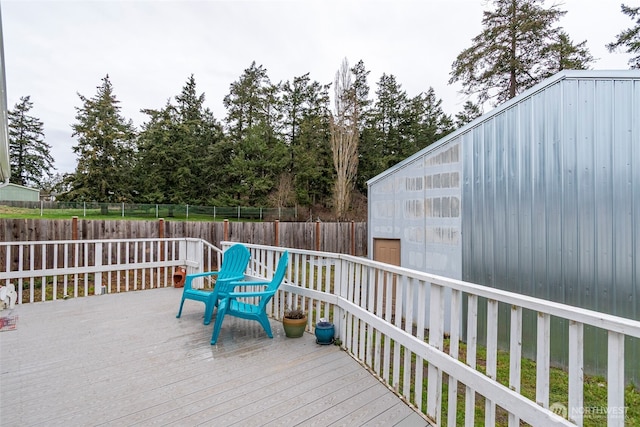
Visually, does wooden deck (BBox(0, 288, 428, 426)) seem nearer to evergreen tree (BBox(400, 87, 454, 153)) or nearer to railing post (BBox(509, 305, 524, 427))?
railing post (BBox(509, 305, 524, 427))

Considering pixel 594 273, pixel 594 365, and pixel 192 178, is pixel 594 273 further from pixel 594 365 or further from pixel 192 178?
pixel 192 178

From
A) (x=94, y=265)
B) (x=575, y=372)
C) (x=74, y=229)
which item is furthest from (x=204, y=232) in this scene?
(x=575, y=372)

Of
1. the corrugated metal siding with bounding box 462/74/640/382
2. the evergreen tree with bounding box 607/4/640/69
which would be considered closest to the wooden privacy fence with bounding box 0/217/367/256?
the corrugated metal siding with bounding box 462/74/640/382

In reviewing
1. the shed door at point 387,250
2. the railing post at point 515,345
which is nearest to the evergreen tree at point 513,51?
the shed door at point 387,250

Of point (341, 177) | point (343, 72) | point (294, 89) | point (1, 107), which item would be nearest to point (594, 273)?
point (1, 107)

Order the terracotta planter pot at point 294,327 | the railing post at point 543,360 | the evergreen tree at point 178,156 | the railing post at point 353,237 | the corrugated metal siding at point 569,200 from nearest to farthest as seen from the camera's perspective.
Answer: the railing post at point 543,360 → the terracotta planter pot at point 294,327 → the corrugated metal siding at point 569,200 → the railing post at point 353,237 → the evergreen tree at point 178,156

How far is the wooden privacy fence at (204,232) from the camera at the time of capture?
6.64 meters

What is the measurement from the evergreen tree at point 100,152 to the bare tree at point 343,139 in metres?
13.9

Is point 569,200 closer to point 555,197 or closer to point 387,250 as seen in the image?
point 555,197

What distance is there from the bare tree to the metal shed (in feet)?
31.4

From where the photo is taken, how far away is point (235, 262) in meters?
4.34

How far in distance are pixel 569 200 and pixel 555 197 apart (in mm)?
168

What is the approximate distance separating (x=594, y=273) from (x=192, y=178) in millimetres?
20014

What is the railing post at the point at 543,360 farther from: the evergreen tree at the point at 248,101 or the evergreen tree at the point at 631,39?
the evergreen tree at the point at 248,101
